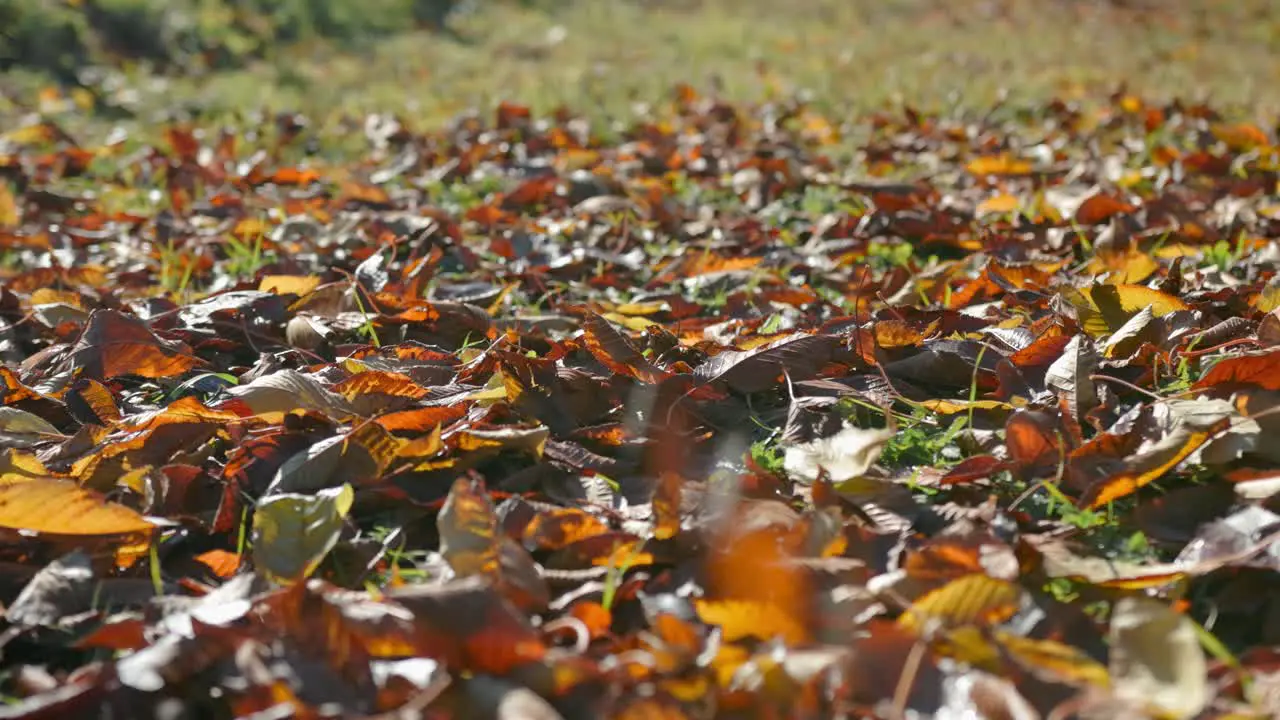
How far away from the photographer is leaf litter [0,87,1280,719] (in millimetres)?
940

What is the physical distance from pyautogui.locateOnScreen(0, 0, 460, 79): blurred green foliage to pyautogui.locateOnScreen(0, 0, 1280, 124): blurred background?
1 cm

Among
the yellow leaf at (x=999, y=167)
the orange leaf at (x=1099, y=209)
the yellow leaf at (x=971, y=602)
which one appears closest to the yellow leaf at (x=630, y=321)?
the yellow leaf at (x=971, y=602)

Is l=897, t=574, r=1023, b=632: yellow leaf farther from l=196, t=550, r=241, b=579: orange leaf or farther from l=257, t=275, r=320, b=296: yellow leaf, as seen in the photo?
l=257, t=275, r=320, b=296: yellow leaf

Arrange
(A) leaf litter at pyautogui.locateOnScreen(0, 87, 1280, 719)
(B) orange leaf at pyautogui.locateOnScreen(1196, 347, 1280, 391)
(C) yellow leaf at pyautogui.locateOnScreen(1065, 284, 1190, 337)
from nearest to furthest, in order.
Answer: (A) leaf litter at pyautogui.locateOnScreen(0, 87, 1280, 719) < (B) orange leaf at pyautogui.locateOnScreen(1196, 347, 1280, 391) < (C) yellow leaf at pyautogui.locateOnScreen(1065, 284, 1190, 337)

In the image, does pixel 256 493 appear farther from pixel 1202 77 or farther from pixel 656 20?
pixel 656 20

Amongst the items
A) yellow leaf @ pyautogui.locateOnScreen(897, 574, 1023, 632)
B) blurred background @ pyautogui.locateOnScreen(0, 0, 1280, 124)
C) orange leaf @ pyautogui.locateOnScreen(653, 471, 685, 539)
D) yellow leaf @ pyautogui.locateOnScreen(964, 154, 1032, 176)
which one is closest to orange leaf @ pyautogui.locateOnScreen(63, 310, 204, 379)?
orange leaf @ pyautogui.locateOnScreen(653, 471, 685, 539)

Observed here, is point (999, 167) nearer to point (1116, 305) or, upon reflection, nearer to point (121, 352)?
point (1116, 305)

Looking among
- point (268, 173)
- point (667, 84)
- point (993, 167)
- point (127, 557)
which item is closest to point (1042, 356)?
point (127, 557)

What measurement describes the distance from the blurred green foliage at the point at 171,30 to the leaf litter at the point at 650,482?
4.87 m

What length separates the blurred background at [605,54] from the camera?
5.75 metres

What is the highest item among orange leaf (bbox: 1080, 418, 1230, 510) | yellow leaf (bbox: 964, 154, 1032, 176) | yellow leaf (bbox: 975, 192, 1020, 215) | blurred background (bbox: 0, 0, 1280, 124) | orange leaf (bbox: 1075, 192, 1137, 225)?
orange leaf (bbox: 1080, 418, 1230, 510)

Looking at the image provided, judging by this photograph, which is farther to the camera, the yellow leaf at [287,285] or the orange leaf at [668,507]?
the yellow leaf at [287,285]

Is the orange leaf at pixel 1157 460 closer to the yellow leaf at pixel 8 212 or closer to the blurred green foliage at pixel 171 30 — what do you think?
the yellow leaf at pixel 8 212

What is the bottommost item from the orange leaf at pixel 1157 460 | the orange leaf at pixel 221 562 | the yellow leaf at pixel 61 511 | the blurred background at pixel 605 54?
the blurred background at pixel 605 54
